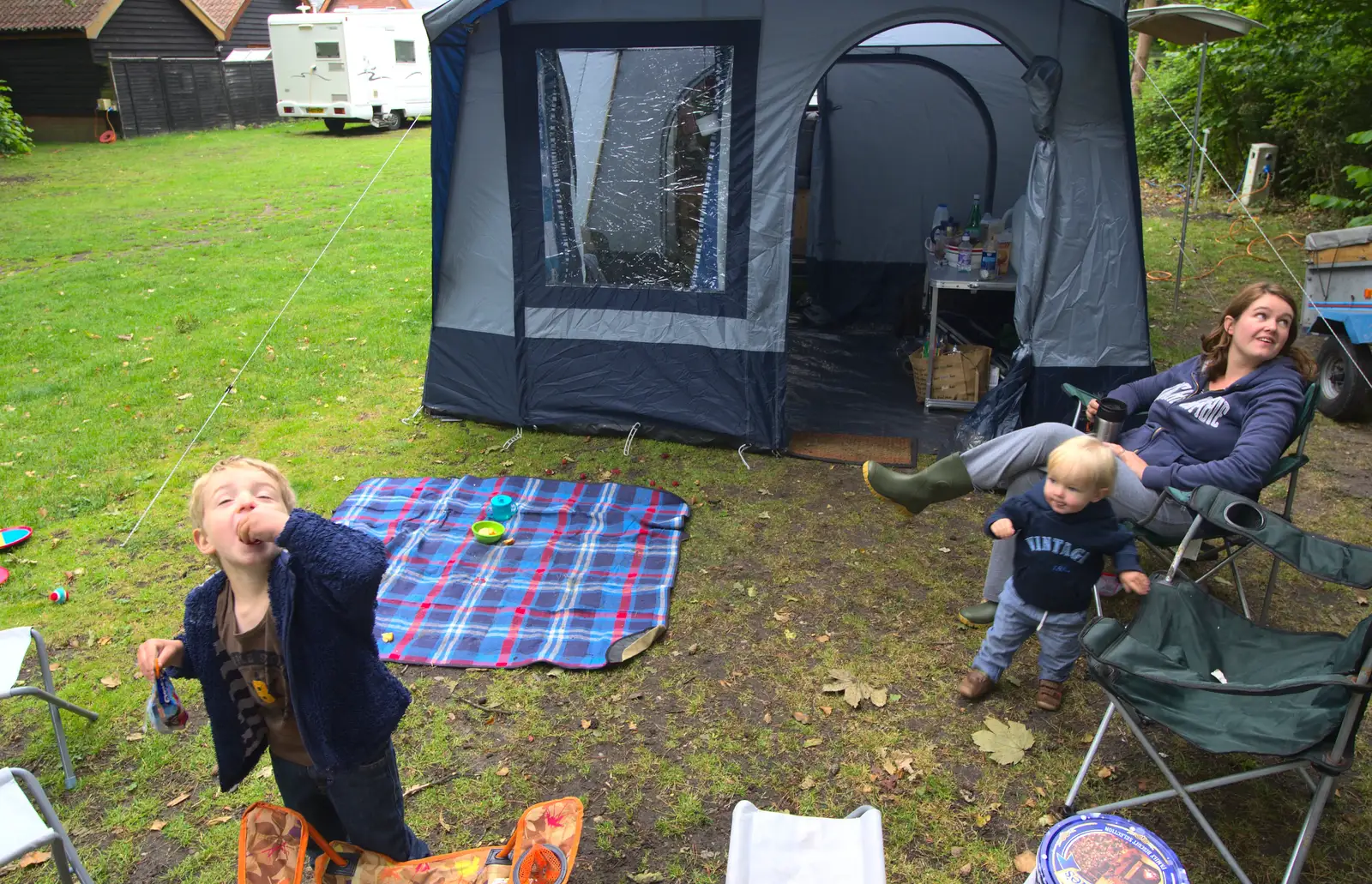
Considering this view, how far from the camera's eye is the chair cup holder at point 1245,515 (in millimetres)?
2783

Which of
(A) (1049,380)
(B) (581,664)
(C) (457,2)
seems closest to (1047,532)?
(B) (581,664)

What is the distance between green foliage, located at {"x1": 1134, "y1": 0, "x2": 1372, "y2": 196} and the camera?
854 centimetres

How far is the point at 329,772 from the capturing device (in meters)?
1.97

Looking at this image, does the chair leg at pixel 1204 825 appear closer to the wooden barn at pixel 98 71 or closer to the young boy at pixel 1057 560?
the young boy at pixel 1057 560

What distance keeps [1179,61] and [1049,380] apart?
10176 mm

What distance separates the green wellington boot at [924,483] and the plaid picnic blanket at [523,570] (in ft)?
3.17

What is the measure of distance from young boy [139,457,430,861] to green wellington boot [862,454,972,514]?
2.05m

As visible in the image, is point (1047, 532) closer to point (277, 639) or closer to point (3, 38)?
point (277, 639)

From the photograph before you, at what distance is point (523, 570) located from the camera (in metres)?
3.99

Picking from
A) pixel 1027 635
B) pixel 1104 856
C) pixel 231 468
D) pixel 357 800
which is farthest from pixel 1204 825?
pixel 231 468

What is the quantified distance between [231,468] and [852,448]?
3.69 metres

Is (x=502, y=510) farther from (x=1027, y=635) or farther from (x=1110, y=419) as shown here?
(x=1110, y=419)

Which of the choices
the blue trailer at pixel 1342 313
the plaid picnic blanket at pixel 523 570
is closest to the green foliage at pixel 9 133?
the plaid picnic blanket at pixel 523 570

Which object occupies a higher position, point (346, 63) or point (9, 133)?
point (346, 63)
